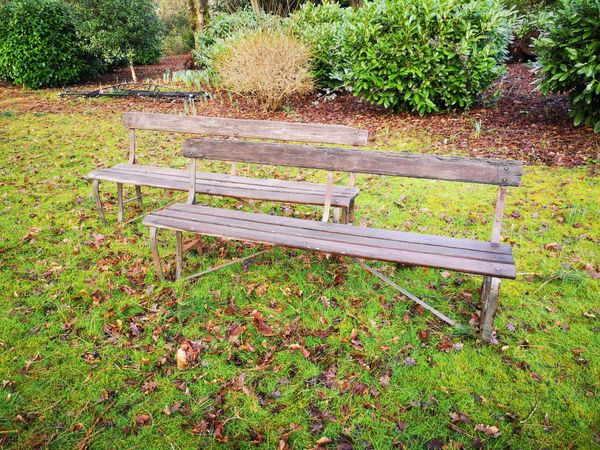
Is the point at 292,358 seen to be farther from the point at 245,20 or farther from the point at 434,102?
the point at 245,20

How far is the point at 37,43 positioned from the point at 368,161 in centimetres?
1187

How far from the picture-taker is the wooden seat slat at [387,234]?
116 inches

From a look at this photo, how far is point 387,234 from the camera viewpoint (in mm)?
3170

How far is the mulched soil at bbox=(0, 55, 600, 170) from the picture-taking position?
615 centimetres

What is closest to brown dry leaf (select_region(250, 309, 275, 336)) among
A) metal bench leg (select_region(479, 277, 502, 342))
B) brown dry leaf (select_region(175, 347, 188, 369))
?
brown dry leaf (select_region(175, 347, 188, 369))

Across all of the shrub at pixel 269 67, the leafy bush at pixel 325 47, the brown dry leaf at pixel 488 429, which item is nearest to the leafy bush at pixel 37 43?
the shrub at pixel 269 67

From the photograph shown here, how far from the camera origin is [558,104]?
757cm

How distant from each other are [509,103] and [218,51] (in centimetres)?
628

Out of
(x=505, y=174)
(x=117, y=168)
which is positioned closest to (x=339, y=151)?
(x=505, y=174)

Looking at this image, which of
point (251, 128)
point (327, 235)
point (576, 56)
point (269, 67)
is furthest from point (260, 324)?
point (269, 67)

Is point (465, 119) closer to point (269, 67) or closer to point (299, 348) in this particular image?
point (269, 67)

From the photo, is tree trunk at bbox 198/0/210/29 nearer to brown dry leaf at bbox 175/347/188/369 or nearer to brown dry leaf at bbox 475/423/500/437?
brown dry leaf at bbox 175/347/188/369

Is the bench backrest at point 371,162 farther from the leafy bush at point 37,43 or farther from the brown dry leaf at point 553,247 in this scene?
the leafy bush at point 37,43

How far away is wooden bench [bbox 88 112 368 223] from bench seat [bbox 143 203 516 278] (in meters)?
0.46
